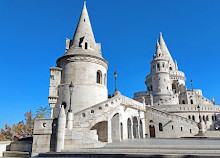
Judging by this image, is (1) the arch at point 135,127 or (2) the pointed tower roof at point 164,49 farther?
(2) the pointed tower roof at point 164,49

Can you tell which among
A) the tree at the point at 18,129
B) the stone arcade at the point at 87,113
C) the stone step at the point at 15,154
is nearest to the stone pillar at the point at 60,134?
the stone arcade at the point at 87,113

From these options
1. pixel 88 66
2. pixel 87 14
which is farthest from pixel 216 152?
pixel 87 14

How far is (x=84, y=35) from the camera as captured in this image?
874 inches

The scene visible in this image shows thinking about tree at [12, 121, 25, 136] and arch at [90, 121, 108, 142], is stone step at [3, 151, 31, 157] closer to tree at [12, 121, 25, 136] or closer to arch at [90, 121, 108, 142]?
arch at [90, 121, 108, 142]

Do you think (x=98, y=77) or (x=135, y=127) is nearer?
(x=98, y=77)

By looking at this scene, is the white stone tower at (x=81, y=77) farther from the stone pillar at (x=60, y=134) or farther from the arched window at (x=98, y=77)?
the stone pillar at (x=60, y=134)

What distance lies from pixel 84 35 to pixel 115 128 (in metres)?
12.5

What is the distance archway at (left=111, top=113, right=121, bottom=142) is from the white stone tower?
12.0ft

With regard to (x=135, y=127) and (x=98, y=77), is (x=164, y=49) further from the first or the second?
(x=98, y=77)

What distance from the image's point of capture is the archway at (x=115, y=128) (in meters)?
15.6

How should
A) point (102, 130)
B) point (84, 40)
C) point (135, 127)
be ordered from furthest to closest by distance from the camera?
point (135, 127) → point (84, 40) → point (102, 130)

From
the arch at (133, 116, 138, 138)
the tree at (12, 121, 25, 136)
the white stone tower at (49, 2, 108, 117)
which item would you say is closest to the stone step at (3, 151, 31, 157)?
the white stone tower at (49, 2, 108, 117)

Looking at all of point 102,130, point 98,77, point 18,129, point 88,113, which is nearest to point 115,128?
point 102,130

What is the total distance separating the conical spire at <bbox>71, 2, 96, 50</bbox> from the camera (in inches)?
840
